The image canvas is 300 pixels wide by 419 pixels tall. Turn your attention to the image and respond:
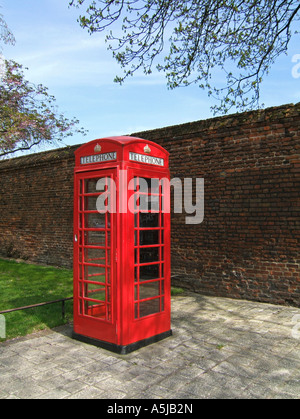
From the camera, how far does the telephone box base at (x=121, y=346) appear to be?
4367 millimetres

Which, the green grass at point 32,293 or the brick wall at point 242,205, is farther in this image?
the brick wall at point 242,205

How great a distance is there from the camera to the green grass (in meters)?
5.57

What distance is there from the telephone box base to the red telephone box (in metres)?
0.01

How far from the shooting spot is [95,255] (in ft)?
15.7

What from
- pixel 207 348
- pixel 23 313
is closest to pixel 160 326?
pixel 207 348

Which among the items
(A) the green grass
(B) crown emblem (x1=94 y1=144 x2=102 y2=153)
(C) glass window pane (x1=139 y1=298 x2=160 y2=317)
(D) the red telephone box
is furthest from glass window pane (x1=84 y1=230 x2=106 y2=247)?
(A) the green grass

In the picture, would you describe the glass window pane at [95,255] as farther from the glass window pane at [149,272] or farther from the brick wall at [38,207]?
the brick wall at [38,207]

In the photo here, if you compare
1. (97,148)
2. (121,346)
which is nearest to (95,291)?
(121,346)

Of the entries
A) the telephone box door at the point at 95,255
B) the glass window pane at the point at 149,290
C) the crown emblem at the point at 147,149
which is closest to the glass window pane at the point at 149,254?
the glass window pane at the point at 149,290

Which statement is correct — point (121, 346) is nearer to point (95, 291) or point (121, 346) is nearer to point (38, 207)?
point (95, 291)

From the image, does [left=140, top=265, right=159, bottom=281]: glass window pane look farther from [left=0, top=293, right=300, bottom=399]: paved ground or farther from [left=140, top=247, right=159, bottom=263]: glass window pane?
[left=0, top=293, right=300, bottom=399]: paved ground

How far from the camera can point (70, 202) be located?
37.2 ft

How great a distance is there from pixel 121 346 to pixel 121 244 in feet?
4.27

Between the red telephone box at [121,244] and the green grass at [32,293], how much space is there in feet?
3.33
